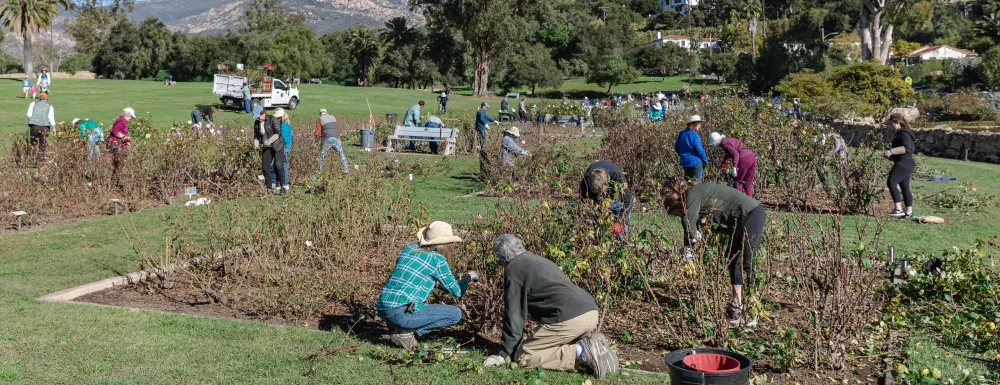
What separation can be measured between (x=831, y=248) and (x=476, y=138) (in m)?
14.7

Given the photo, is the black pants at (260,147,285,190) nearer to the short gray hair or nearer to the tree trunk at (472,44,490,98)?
the short gray hair

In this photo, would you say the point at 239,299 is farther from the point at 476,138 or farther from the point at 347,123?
the point at 347,123

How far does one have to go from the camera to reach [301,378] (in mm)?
5449

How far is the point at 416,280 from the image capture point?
19.9 ft

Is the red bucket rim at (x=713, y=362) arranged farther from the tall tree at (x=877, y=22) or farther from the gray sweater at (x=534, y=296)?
the tall tree at (x=877, y=22)

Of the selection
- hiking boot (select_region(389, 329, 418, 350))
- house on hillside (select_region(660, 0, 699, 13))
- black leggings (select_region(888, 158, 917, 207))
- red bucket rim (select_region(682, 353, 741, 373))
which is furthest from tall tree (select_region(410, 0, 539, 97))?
house on hillside (select_region(660, 0, 699, 13))

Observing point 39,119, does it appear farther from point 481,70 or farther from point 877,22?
point 877,22

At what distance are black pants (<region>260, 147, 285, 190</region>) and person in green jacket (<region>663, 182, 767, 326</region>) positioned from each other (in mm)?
8120

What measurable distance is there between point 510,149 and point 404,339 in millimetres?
8176

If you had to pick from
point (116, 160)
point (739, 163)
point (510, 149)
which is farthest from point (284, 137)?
point (739, 163)

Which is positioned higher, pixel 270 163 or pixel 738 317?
Answer: pixel 270 163

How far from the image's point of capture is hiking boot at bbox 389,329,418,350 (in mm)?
6012

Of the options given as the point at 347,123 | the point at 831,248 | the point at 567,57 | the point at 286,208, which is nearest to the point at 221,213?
the point at 286,208

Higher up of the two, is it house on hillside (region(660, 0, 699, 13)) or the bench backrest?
house on hillside (region(660, 0, 699, 13))
